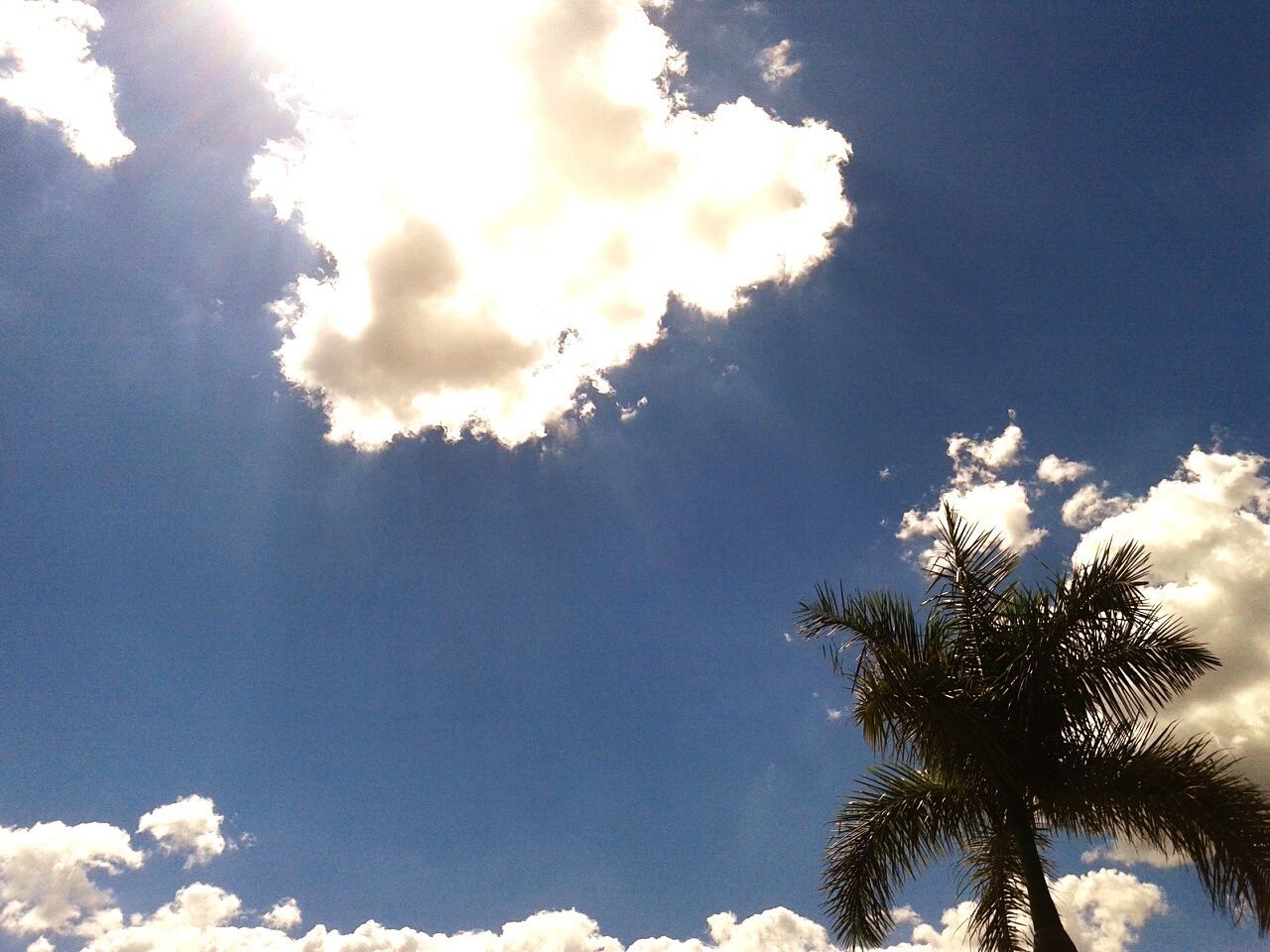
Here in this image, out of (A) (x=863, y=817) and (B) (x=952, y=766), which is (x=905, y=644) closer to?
(B) (x=952, y=766)

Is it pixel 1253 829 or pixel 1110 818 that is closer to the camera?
pixel 1253 829

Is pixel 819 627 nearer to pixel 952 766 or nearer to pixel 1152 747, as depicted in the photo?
pixel 952 766

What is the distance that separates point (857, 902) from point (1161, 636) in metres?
5.17

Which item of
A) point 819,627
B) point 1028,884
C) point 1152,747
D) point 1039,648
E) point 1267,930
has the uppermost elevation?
point 819,627

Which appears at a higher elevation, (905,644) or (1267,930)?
(905,644)

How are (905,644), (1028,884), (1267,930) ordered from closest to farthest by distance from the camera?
(1267,930) < (1028,884) < (905,644)

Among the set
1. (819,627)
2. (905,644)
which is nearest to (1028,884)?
(905,644)

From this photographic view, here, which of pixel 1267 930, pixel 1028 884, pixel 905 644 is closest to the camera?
pixel 1267 930

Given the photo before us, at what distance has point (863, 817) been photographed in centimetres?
1186

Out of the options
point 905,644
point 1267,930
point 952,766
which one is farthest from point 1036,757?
point 1267,930

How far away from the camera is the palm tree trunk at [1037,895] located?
10.2 metres

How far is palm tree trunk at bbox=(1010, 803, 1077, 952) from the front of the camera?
33.5ft

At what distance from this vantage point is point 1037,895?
34.2 ft

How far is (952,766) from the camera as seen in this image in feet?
36.4
